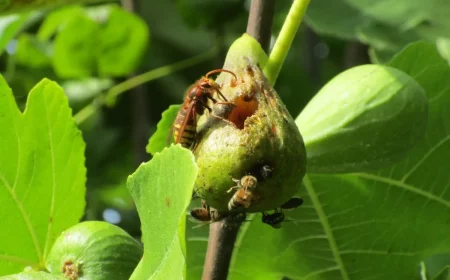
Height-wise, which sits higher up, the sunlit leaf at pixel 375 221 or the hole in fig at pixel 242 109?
the hole in fig at pixel 242 109

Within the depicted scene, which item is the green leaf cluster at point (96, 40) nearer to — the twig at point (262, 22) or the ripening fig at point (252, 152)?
the twig at point (262, 22)

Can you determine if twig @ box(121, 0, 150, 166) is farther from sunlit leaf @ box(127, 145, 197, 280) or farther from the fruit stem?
sunlit leaf @ box(127, 145, 197, 280)

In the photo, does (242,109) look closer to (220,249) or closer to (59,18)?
(220,249)

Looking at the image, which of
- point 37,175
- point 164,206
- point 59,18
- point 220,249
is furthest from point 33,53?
point 164,206

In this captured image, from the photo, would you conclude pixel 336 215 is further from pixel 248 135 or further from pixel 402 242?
pixel 248 135

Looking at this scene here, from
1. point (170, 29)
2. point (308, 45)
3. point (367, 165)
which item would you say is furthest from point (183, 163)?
point (170, 29)

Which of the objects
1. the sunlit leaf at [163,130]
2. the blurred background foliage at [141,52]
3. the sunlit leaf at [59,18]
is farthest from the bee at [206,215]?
the sunlit leaf at [59,18]
